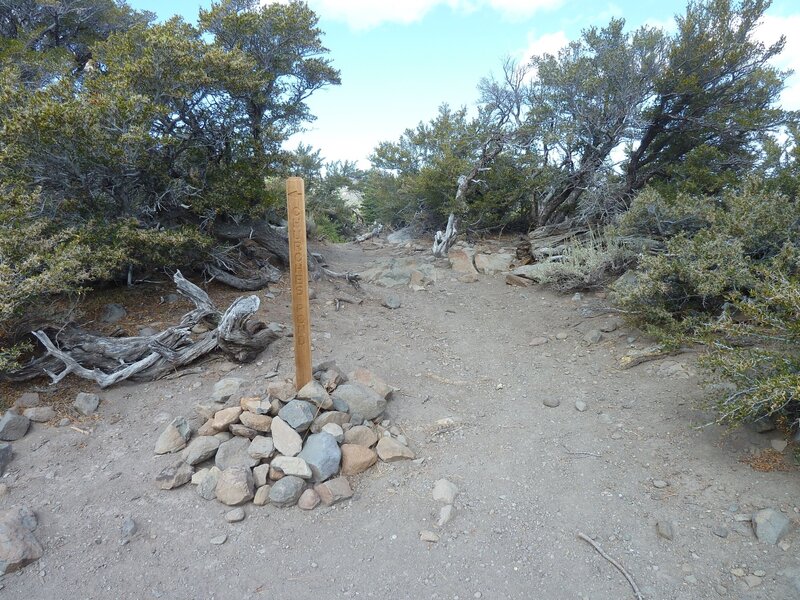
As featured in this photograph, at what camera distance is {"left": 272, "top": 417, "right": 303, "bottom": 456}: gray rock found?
3531mm

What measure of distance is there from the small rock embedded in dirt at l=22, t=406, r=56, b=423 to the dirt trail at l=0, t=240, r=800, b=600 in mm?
222

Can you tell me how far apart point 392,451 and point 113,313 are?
461 centimetres

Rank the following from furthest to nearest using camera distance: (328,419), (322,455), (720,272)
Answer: (720,272) → (328,419) → (322,455)

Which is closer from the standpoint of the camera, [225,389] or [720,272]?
[225,389]

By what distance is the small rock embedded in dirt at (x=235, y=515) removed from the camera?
310cm

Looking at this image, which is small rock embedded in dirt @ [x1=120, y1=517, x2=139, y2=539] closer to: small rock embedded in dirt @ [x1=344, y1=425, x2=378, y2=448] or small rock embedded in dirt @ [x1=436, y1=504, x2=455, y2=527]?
small rock embedded in dirt @ [x1=344, y1=425, x2=378, y2=448]

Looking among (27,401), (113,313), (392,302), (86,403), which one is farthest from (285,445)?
(392,302)

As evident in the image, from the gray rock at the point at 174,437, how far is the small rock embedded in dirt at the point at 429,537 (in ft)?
6.92

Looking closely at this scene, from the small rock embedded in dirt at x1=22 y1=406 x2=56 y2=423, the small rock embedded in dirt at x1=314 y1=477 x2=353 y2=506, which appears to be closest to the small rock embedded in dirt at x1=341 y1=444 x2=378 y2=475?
the small rock embedded in dirt at x1=314 y1=477 x2=353 y2=506

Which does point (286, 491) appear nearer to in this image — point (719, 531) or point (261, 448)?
point (261, 448)

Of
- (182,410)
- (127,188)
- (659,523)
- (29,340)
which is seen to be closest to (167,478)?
(182,410)

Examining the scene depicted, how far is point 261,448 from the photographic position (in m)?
3.52

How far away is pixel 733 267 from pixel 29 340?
7271 millimetres

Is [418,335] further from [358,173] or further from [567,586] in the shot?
[358,173]
